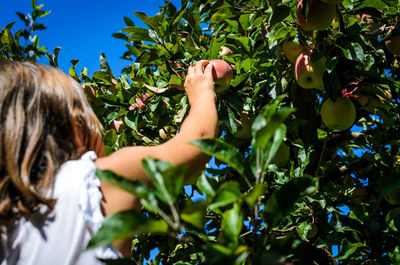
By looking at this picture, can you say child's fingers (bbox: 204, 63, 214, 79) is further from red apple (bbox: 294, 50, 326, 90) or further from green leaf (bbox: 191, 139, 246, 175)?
green leaf (bbox: 191, 139, 246, 175)

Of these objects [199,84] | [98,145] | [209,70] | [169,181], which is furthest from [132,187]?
[209,70]

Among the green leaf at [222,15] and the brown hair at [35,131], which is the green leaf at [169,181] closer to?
the brown hair at [35,131]

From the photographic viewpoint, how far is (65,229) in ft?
2.50

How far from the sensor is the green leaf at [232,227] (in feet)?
2.05

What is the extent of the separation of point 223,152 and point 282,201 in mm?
134

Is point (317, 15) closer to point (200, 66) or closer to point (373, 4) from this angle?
point (373, 4)

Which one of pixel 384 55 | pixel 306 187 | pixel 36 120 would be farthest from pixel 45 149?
pixel 384 55

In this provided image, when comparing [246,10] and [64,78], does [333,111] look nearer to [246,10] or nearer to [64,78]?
[246,10]

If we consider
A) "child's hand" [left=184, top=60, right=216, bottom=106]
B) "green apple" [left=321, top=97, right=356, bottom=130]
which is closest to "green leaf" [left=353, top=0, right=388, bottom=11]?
"green apple" [left=321, top=97, right=356, bottom=130]

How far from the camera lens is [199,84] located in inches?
54.9

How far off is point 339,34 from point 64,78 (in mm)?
1175

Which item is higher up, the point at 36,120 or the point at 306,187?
the point at 36,120

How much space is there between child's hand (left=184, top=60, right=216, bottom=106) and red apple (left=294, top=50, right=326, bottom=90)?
46 centimetres

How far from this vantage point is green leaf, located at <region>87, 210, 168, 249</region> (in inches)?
20.6
